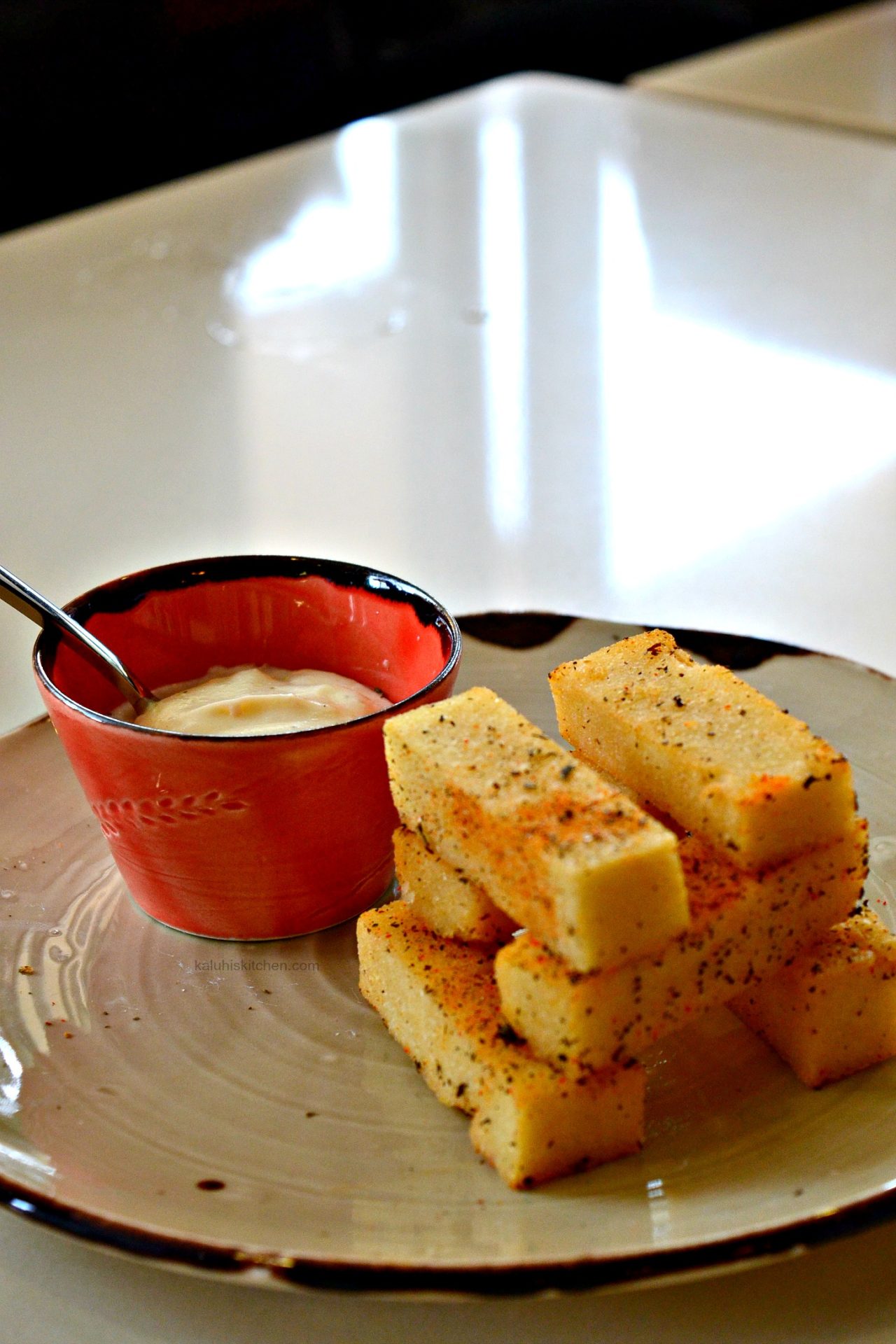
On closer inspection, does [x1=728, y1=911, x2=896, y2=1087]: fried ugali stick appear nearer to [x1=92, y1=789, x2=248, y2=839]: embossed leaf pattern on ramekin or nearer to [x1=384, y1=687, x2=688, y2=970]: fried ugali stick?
[x1=384, y1=687, x2=688, y2=970]: fried ugali stick

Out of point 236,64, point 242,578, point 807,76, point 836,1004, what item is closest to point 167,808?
point 242,578

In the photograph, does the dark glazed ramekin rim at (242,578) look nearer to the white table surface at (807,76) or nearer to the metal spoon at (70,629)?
the metal spoon at (70,629)

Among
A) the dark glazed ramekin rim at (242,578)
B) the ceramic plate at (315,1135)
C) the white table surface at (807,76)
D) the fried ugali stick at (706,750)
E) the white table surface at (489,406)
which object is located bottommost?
the white table surface at (489,406)

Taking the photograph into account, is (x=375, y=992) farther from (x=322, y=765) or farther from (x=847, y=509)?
(x=847, y=509)

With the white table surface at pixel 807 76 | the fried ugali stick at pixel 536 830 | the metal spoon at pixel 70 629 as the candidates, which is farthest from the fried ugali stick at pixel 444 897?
the white table surface at pixel 807 76

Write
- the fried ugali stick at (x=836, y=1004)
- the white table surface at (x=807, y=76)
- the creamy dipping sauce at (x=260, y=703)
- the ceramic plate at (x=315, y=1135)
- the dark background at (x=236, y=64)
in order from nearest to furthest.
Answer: the ceramic plate at (x=315, y=1135)
the fried ugali stick at (x=836, y=1004)
the creamy dipping sauce at (x=260, y=703)
the dark background at (x=236, y=64)
the white table surface at (x=807, y=76)

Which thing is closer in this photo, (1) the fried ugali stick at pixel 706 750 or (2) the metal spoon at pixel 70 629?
(1) the fried ugali stick at pixel 706 750

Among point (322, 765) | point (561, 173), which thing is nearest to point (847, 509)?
point (322, 765)

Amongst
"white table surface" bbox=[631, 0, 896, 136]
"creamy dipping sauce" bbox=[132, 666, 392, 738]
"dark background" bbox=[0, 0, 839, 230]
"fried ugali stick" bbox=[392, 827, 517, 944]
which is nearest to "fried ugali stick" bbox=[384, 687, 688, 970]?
"fried ugali stick" bbox=[392, 827, 517, 944]
